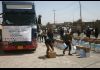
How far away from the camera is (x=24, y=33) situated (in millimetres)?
Result: 16953

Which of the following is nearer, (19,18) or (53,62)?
(53,62)

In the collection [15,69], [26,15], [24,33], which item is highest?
[26,15]

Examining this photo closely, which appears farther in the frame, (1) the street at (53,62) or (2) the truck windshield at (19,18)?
(2) the truck windshield at (19,18)

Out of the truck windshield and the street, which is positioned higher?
the truck windshield

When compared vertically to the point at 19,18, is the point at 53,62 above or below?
below

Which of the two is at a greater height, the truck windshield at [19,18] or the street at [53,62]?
the truck windshield at [19,18]

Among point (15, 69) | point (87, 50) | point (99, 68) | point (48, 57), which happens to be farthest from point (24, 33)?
→ point (99, 68)

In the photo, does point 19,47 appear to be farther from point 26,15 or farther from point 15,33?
point 26,15

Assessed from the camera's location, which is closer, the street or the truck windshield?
the street

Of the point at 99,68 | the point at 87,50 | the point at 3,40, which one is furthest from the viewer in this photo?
the point at 3,40

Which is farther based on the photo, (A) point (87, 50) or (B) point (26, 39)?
(B) point (26, 39)

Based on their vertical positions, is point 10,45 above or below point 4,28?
below

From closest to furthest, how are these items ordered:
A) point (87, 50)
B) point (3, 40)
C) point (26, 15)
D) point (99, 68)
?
point (99, 68)
point (87, 50)
point (3, 40)
point (26, 15)

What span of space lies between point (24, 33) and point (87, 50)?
4682 mm
